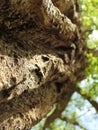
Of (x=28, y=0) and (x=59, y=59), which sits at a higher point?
(x=28, y=0)

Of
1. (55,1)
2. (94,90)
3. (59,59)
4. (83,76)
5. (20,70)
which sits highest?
(55,1)

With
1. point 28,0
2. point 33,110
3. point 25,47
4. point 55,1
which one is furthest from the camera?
point 33,110

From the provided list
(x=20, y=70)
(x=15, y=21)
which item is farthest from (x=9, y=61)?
(x=15, y=21)

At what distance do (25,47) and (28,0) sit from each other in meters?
1.01

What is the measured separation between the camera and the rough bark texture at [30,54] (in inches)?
134

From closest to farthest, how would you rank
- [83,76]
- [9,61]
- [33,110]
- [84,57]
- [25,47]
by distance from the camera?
[9,61]
[25,47]
[33,110]
[84,57]
[83,76]

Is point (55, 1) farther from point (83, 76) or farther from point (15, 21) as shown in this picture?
point (83, 76)

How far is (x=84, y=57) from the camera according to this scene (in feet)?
23.3

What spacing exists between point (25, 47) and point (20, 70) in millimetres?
629

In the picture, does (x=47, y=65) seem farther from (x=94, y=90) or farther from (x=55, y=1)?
(x=94, y=90)

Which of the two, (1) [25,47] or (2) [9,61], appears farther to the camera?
(1) [25,47]

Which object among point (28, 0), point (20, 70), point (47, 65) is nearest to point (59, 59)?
point (47, 65)

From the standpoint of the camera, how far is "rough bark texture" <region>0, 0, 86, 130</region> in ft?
11.1

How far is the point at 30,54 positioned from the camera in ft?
13.6
